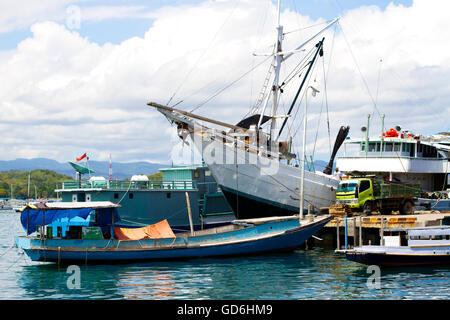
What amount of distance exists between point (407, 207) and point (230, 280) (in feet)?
58.7

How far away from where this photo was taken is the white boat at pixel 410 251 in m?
24.6

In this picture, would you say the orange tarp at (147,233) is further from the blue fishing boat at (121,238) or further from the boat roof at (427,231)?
the boat roof at (427,231)

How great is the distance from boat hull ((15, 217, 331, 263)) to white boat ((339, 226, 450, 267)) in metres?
5.68

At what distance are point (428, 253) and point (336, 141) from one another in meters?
20.0

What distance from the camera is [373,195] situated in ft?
114

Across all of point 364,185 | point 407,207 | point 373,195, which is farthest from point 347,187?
point 407,207

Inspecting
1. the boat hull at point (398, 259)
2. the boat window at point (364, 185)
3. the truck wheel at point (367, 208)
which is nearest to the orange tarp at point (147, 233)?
the boat hull at point (398, 259)

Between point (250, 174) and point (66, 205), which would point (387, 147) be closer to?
point (250, 174)

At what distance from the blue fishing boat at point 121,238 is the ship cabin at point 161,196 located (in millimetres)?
6283

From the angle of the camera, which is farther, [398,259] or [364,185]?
[364,185]

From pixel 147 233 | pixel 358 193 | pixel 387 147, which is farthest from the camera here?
pixel 387 147

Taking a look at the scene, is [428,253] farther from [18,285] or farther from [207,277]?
[18,285]

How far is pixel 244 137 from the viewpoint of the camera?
1544 inches

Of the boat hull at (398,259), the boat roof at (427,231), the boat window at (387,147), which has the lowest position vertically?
the boat hull at (398,259)
